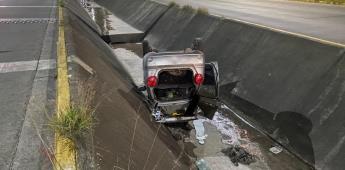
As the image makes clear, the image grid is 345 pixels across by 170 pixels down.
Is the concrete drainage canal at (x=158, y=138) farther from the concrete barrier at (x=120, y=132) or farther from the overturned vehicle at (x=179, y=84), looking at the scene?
the overturned vehicle at (x=179, y=84)

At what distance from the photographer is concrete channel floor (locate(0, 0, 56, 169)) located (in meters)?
4.36

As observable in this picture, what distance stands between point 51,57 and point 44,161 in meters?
5.65

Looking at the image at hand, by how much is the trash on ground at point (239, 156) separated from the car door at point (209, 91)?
1.00 m

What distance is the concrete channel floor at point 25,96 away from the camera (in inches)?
171

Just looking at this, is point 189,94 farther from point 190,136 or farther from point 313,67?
point 313,67

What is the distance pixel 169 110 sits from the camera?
7945mm

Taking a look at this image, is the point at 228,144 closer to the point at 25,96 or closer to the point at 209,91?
the point at 209,91

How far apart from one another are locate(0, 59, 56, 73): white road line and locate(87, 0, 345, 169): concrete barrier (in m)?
5.43

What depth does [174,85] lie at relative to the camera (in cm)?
811

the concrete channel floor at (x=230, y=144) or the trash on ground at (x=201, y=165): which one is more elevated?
the trash on ground at (x=201, y=165)

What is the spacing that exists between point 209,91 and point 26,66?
4.36 metres

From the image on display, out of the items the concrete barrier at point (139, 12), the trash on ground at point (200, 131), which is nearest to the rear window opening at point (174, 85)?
the trash on ground at point (200, 131)

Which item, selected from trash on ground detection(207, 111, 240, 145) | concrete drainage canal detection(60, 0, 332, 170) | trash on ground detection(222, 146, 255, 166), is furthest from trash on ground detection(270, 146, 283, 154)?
trash on ground detection(207, 111, 240, 145)

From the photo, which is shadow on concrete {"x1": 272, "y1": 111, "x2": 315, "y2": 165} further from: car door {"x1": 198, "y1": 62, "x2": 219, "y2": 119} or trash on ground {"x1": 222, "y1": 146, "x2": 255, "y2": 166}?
car door {"x1": 198, "y1": 62, "x2": 219, "y2": 119}
